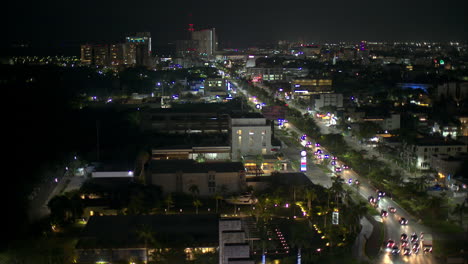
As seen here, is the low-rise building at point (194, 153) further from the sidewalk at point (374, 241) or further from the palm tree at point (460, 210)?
the palm tree at point (460, 210)

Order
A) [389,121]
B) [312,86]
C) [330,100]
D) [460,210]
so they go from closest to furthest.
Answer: [460,210], [389,121], [330,100], [312,86]

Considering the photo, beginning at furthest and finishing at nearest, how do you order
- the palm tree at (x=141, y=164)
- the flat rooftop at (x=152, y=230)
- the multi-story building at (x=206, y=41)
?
the multi-story building at (x=206, y=41), the palm tree at (x=141, y=164), the flat rooftop at (x=152, y=230)

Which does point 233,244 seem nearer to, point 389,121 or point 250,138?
point 250,138

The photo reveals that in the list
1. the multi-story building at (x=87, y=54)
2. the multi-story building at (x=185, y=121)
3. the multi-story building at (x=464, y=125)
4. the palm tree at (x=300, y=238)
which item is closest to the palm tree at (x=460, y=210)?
the palm tree at (x=300, y=238)

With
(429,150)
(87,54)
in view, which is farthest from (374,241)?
(87,54)

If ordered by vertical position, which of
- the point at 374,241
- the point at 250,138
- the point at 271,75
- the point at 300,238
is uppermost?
the point at 271,75

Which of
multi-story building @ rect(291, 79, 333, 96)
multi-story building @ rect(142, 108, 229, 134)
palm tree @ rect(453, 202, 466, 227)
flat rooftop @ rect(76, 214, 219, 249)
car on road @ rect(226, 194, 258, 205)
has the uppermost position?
multi-story building @ rect(291, 79, 333, 96)

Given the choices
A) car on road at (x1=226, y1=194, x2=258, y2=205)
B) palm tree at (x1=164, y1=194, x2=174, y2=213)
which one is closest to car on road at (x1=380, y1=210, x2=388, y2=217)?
car on road at (x1=226, y1=194, x2=258, y2=205)

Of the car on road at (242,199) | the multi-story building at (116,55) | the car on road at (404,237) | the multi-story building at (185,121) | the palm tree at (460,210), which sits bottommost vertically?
→ the car on road at (404,237)

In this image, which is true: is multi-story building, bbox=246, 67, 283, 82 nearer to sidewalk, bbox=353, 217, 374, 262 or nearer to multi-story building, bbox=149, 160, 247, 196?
multi-story building, bbox=149, 160, 247, 196

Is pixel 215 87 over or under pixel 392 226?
over

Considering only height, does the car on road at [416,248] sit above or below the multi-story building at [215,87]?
below
